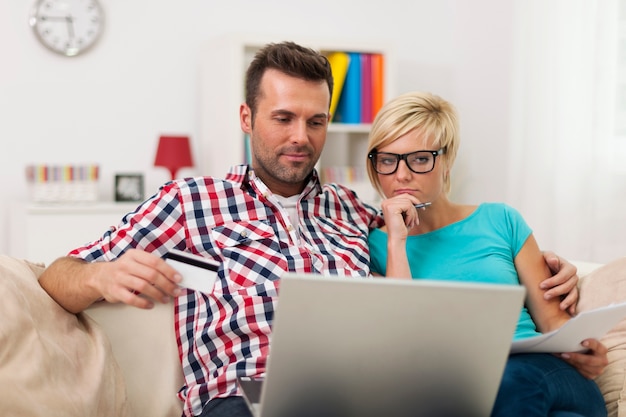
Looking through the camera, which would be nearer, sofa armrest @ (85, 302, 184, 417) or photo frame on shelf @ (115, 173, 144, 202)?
sofa armrest @ (85, 302, 184, 417)

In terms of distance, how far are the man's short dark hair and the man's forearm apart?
58 centimetres

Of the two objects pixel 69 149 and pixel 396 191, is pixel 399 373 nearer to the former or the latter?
pixel 396 191

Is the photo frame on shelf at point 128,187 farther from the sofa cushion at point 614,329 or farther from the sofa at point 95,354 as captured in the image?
the sofa cushion at point 614,329

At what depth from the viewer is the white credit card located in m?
1.33

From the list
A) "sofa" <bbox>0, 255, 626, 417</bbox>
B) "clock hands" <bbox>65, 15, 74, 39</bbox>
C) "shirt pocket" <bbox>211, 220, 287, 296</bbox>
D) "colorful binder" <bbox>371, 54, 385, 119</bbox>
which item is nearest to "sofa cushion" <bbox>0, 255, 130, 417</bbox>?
"sofa" <bbox>0, 255, 626, 417</bbox>

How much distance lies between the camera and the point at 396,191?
193 cm

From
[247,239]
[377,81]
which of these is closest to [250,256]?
[247,239]

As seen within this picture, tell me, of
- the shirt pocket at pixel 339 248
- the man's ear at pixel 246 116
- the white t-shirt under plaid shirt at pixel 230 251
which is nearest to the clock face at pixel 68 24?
the man's ear at pixel 246 116

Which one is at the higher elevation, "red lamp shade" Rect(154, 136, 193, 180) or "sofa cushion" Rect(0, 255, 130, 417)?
"red lamp shade" Rect(154, 136, 193, 180)

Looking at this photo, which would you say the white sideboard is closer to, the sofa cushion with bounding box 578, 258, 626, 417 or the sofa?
the sofa

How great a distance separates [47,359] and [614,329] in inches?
47.8

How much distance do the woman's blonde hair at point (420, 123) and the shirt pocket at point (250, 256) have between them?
1.22 ft

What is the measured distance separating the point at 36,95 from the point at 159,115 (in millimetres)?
586

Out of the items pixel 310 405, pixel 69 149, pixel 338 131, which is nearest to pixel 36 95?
pixel 69 149
